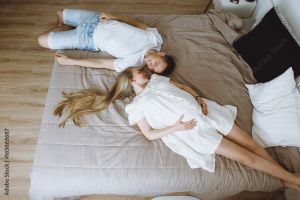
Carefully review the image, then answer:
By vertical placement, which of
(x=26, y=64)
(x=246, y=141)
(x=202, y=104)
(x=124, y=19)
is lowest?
(x=26, y=64)

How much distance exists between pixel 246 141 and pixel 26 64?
6.46 ft

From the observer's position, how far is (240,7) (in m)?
2.43

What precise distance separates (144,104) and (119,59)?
18.3 inches

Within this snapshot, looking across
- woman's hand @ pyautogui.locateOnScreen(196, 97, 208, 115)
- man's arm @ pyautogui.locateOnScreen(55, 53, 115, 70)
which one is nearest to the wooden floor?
man's arm @ pyautogui.locateOnScreen(55, 53, 115, 70)

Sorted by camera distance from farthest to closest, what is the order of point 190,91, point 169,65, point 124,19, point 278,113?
point 124,19 → point 169,65 → point 190,91 → point 278,113

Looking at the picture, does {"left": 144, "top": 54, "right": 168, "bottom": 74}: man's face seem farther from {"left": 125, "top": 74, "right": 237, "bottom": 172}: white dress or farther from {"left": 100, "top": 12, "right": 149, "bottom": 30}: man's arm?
{"left": 100, "top": 12, "right": 149, "bottom": 30}: man's arm

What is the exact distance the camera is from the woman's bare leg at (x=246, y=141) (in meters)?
1.59

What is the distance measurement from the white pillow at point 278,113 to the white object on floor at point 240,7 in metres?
1.02

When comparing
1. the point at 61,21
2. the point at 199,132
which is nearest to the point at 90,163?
the point at 199,132

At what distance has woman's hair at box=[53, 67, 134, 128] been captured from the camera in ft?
5.49

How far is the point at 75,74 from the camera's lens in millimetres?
1873

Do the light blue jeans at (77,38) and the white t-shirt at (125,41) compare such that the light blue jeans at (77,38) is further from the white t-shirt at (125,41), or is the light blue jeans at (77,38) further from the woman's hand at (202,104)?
the woman's hand at (202,104)

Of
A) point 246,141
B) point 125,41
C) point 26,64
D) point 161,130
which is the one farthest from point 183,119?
point 26,64

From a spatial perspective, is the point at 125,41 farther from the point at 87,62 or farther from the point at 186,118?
the point at 186,118
